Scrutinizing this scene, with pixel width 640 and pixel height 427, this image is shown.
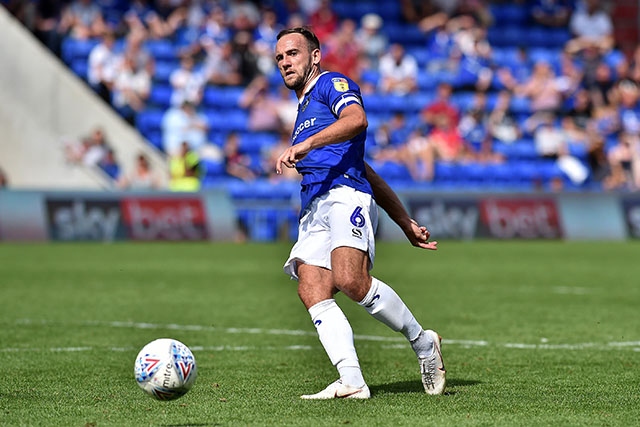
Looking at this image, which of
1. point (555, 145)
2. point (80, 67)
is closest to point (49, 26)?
point (80, 67)

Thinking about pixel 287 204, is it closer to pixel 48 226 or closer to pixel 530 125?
pixel 48 226

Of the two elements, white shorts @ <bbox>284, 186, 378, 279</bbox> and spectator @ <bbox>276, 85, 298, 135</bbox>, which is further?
spectator @ <bbox>276, 85, 298, 135</bbox>

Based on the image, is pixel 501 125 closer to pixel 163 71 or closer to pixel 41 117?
pixel 163 71

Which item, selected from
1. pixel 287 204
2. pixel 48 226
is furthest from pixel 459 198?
pixel 48 226

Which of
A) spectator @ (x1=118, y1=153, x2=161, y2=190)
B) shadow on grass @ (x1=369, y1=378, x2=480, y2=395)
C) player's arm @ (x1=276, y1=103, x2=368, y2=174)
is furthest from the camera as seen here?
spectator @ (x1=118, y1=153, x2=161, y2=190)

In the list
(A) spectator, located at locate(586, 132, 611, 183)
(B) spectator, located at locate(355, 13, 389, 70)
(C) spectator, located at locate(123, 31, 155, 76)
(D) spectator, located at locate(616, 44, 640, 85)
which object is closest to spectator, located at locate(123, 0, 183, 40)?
(C) spectator, located at locate(123, 31, 155, 76)

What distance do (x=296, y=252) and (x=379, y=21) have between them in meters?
21.7

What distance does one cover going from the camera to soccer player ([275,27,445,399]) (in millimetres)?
6180

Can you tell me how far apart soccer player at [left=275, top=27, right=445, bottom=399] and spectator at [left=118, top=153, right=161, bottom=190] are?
15.6 m

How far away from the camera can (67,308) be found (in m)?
11.3

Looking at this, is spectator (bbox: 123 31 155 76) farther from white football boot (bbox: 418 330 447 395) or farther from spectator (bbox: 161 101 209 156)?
white football boot (bbox: 418 330 447 395)

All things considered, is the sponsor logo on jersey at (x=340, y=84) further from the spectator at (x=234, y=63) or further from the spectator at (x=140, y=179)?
the spectator at (x=234, y=63)

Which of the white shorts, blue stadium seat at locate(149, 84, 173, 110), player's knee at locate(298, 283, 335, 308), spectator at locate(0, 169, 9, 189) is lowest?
spectator at locate(0, 169, 9, 189)

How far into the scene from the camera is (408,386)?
684 cm
